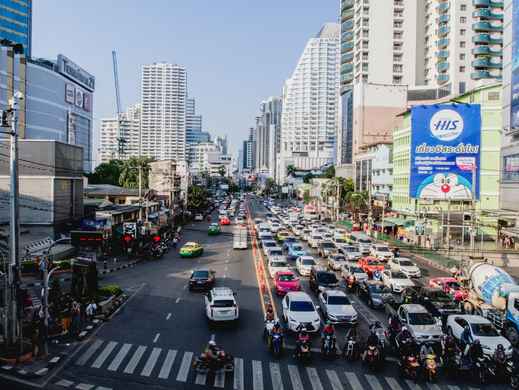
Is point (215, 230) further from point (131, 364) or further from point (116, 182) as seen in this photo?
point (116, 182)

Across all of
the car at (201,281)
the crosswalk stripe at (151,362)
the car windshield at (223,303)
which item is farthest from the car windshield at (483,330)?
the car at (201,281)

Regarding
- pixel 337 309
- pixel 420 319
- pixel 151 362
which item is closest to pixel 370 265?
pixel 337 309

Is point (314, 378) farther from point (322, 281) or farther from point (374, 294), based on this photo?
point (322, 281)

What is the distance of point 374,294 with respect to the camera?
27672mm

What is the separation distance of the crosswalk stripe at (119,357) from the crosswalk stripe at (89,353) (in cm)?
101

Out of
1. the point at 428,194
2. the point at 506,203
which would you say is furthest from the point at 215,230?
the point at 506,203

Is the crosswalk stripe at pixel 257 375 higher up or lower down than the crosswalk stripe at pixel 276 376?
lower down

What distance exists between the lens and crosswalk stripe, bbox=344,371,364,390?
1652 cm

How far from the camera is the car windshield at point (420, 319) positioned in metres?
21.3

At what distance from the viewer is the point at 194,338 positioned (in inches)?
861

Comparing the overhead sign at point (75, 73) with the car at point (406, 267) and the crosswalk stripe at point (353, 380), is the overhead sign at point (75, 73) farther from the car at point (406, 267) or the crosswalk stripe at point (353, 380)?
the crosswalk stripe at point (353, 380)

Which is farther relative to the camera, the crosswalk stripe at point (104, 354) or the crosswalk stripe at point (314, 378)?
the crosswalk stripe at point (104, 354)

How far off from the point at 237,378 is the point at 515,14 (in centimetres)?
4682

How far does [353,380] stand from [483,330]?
6.02 meters
